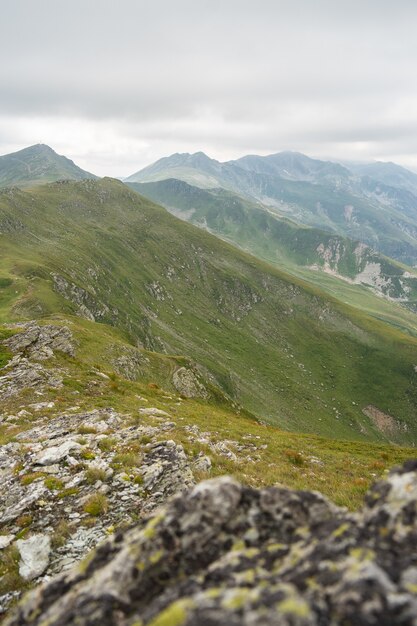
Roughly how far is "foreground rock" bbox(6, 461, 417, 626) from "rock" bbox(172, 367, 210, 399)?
5609cm

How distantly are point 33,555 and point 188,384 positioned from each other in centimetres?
5576

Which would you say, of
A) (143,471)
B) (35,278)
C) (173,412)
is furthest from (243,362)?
(143,471)

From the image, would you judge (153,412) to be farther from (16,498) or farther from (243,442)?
(16,498)

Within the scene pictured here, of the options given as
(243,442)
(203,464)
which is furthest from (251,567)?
(243,442)

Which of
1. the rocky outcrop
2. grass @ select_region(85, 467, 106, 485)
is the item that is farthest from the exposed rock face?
grass @ select_region(85, 467, 106, 485)

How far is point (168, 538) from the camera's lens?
24.3 feet

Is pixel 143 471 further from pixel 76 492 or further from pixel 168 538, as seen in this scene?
pixel 168 538

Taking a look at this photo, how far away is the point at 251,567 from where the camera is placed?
6512 millimetres

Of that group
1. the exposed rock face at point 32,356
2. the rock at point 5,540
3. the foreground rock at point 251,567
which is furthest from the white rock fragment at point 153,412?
the foreground rock at point 251,567

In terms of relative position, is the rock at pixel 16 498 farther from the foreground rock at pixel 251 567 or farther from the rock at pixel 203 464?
the foreground rock at pixel 251 567

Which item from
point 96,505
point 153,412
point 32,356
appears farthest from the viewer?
point 32,356

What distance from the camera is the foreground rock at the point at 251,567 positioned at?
520cm

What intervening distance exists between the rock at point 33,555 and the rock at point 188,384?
168ft

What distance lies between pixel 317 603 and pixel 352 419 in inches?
6739
